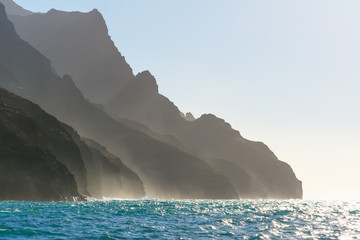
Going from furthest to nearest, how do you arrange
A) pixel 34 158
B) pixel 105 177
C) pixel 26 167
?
pixel 105 177 < pixel 34 158 < pixel 26 167

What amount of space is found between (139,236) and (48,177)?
189ft

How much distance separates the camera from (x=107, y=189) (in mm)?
143125

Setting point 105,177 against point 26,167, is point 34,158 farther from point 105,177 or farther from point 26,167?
point 105,177

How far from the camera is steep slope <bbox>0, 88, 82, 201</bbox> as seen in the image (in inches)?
2923

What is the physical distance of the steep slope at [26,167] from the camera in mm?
74250

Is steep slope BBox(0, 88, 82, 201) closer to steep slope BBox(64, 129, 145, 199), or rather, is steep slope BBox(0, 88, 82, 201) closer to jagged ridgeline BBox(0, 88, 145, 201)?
jagged ridgeline BBox(0, 88, 145, 201)

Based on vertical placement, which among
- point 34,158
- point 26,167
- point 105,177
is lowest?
point 26,167

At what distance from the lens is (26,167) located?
78.2m

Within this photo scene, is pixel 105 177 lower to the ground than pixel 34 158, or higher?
higher

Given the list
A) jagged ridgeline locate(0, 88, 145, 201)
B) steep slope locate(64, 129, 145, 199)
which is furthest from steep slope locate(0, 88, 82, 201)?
steep slope locate(64, 129, 145, 199)

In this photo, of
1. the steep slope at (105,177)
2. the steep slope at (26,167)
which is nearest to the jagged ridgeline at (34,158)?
the steep slope at (26,167)

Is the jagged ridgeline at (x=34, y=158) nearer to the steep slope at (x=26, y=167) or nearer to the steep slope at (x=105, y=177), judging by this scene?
the steep slope at (x=26, y=167)

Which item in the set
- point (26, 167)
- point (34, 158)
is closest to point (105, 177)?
point (34, 158)

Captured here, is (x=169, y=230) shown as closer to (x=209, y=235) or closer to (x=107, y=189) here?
(x=209, y=235)
